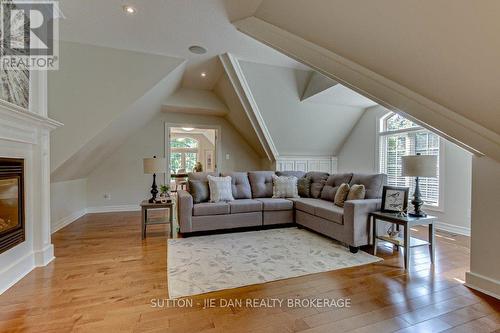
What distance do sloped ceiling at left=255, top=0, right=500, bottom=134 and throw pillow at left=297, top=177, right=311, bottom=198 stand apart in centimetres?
282

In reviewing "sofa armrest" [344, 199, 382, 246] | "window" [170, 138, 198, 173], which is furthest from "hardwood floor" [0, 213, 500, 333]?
"window" [170, 138, 198, 173]

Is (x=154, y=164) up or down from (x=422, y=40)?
down

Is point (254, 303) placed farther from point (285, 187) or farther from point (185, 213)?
point (285, 187)

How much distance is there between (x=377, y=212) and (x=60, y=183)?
492 centimetres

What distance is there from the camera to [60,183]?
4.07 meters

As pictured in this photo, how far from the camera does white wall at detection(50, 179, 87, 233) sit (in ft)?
12.6

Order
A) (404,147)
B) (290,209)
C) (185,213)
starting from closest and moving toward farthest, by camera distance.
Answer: (185,213) → (290,209) → (404,147)

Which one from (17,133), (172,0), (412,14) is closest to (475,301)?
(412,14)

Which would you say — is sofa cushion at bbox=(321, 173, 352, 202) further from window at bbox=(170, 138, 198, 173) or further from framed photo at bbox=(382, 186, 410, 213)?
window at bbox=(170, 138, 198, 173)

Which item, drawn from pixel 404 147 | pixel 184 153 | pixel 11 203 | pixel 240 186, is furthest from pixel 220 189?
pixel 184 153

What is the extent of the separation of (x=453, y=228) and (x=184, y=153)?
10600 millimetres

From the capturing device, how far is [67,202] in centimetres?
432

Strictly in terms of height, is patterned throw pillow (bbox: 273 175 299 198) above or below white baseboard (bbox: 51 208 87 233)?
above

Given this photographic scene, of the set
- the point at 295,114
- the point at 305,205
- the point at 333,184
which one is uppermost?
the point at 295,114
